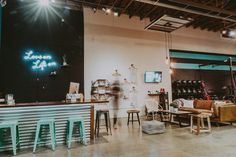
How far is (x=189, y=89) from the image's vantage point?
10414 mm

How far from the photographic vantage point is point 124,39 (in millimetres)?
9023

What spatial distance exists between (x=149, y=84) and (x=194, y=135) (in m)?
4.58

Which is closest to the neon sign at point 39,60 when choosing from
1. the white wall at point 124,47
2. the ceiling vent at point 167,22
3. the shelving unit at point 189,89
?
the white wall at point 124,47

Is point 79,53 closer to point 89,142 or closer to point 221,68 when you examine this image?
point 89,142

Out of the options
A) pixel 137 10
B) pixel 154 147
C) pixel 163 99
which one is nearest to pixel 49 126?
pixel 154 147

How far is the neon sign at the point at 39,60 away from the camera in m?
6.41

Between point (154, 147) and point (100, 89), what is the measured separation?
4535mm

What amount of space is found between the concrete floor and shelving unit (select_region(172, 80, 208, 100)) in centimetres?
505

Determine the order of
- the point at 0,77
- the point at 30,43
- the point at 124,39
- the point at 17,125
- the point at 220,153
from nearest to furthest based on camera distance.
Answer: the point at 220,153 < the point at 17,125 < the point at 0,77 < the point at 30,43 < the point at 124,39

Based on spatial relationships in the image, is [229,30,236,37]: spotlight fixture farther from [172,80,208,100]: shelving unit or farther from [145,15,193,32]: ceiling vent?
[172,80,208,100]: shelving unit

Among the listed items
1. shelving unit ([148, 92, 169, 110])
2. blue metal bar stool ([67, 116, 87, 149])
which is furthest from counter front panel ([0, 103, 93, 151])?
shelving unit ([148, 92, 169, 110])

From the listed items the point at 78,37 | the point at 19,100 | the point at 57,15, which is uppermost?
the point at 57,15

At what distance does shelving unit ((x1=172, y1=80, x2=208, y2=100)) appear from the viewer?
1017 centimetres

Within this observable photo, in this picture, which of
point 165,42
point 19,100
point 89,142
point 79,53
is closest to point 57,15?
point 79,53
